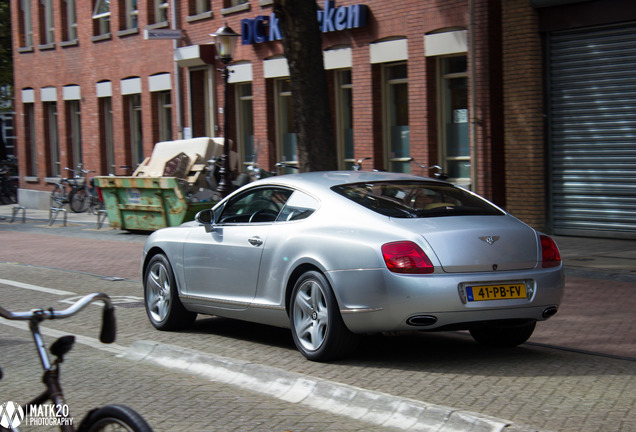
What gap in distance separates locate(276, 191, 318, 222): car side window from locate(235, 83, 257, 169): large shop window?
55.6 ft

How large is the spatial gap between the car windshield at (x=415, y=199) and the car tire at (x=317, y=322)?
697 millimetres

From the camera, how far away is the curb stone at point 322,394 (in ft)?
17.3

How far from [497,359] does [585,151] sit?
30.8ft

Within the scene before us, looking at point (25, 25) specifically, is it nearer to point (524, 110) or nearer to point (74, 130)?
point (74, 130)

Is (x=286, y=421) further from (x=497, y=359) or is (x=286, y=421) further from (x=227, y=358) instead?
(x=497, y=359)

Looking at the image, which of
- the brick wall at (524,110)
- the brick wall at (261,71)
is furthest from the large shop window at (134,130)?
the brick wall at (524,110)

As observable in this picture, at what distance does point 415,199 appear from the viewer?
743 cm

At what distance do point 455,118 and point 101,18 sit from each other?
51.8 ft

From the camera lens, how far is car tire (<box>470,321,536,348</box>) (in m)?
7.60

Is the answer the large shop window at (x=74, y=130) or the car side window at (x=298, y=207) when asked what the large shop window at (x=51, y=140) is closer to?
the large shop window at (x=74, y=130)

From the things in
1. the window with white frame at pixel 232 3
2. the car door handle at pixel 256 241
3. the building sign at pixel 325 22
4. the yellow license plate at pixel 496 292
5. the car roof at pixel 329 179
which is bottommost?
the yellow license plate at pixel 496 292

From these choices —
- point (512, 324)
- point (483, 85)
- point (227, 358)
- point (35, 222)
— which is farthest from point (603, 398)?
point (35, 222)

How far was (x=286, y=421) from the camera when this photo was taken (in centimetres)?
573

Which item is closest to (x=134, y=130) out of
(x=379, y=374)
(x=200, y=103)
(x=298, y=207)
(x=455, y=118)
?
(x=200, y=103)
